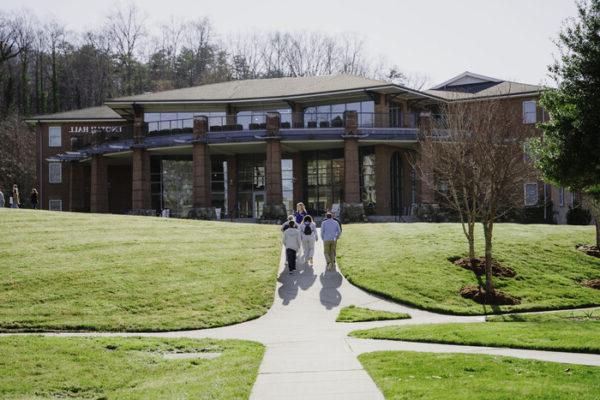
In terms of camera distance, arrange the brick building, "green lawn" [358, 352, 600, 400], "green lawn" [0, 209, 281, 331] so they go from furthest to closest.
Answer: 1. the brick building
2. "green lawn" [0, 209, 281, 331]
3. "green lawn" [358, 352, 600, 400]

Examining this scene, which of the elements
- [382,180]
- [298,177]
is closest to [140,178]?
[298,177]

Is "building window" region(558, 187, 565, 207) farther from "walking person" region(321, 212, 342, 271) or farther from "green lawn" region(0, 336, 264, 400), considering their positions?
"green lawn" region(0, 336, 264, 400)

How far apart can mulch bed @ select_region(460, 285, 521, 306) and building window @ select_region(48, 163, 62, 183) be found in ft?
131

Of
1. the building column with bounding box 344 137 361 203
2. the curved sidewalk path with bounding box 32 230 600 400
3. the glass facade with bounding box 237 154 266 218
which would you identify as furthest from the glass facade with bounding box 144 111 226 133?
the curved sidewalk path with bounding box 32 230 600 400

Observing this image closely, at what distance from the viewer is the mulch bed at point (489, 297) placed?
1830cm

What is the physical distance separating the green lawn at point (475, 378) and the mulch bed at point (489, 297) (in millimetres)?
8516

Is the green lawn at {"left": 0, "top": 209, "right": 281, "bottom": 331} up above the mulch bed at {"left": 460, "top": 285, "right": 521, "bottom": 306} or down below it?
above

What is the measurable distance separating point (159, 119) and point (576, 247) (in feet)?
95.7

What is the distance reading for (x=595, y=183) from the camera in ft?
52.8

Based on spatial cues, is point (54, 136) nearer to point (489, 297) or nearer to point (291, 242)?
point (291, 242)

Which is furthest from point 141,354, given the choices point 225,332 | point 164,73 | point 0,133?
point 164,73

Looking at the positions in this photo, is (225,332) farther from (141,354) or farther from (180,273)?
(180,273)

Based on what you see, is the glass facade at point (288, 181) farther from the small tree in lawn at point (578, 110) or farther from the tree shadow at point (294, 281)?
the small tree in lawn at point (578, 110)

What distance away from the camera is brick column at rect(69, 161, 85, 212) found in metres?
49.4
